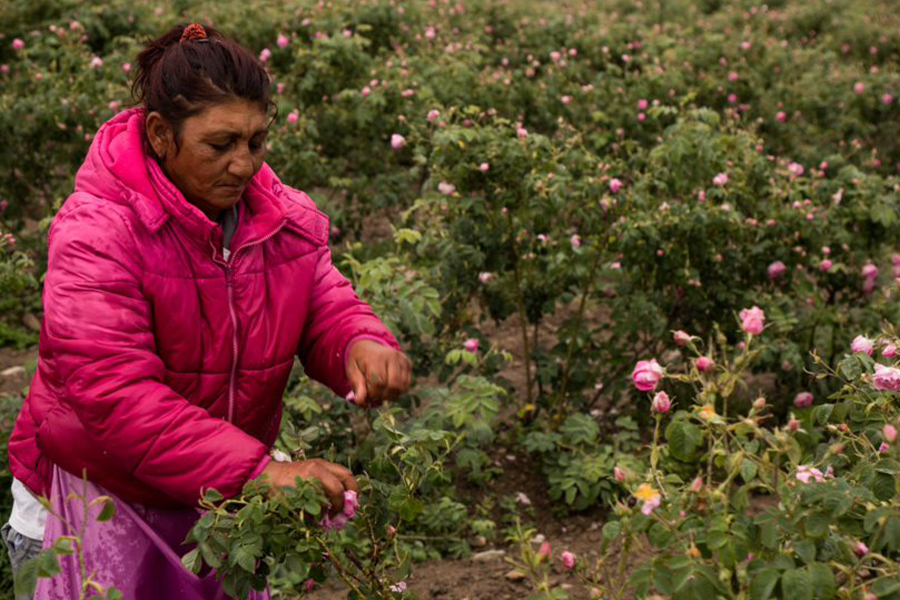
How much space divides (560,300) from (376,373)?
2.24m

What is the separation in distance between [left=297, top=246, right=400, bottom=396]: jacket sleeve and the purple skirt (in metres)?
0.40

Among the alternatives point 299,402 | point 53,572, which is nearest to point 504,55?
point 299,402


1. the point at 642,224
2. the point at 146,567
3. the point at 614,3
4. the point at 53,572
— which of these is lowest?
the point at 614,3

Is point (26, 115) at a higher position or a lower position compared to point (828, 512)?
lower

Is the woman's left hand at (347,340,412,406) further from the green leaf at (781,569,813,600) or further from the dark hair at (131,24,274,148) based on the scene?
the green leaf at (781,569,813,600)

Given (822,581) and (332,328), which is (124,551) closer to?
(332,328)

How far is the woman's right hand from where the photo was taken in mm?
1841

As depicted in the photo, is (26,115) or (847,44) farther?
(847,44)

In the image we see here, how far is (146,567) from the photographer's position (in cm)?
213

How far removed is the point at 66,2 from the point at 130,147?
5.13 meters

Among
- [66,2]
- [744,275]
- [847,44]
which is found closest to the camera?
[744,275]

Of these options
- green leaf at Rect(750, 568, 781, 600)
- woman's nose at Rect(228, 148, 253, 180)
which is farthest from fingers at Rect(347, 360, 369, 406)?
green leaf at Rect(750, 568, 781, 600)

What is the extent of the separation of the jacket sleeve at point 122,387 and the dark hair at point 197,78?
0.26 m

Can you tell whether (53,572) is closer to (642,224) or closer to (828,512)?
(828,512)
